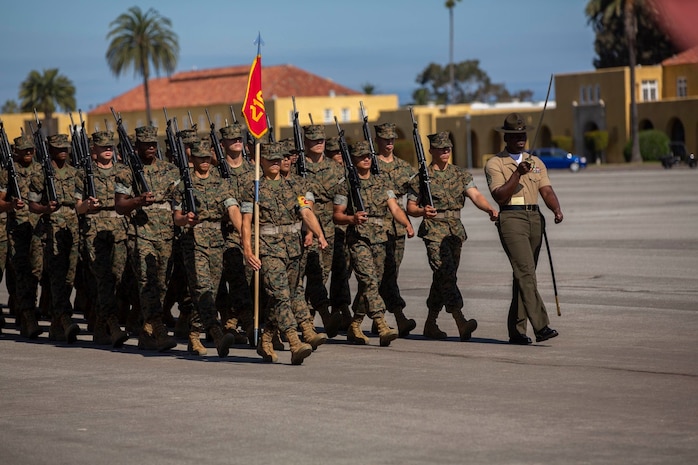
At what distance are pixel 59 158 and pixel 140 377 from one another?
15.1ft

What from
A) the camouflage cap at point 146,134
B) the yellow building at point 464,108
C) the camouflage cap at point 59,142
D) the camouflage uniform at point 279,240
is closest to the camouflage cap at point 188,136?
the camouflage cap at point 146,134

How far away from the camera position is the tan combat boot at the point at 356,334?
43.4 feet

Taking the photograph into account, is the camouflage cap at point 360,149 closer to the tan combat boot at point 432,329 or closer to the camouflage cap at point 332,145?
the tan combat boot at point 432,329

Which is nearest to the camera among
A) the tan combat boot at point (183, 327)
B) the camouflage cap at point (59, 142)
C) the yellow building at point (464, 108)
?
the tan combat boot at point (183, 327)

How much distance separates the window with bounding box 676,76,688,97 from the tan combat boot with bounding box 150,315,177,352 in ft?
246

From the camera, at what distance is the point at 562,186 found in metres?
53.1

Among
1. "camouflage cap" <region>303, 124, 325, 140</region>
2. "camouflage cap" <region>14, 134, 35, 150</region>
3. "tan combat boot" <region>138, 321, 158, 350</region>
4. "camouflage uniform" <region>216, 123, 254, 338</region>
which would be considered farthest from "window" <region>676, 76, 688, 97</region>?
"tan combat boot" <region>138, 321, 158, 350</region>

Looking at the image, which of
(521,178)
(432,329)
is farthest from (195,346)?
(521,178)

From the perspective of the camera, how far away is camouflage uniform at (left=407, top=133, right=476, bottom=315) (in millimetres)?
13297

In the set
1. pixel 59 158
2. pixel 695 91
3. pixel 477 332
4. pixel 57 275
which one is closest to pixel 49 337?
pixel 57 275

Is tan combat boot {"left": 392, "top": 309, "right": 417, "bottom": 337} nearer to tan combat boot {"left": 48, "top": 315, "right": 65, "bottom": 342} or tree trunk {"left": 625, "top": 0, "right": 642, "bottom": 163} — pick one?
tan combat boot {"left": 48, "top": 315, "right": 65, "bottom": 342}

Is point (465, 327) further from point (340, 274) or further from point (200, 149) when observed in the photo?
point (200, 149)

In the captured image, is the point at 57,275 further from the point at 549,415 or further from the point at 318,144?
the point at 549,415

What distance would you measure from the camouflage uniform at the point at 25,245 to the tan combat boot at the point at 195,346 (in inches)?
103
